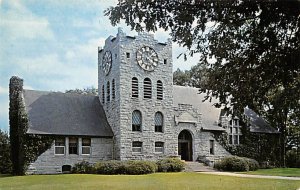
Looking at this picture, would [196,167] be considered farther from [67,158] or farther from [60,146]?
[60,146]

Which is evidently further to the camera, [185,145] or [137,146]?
[185,145]

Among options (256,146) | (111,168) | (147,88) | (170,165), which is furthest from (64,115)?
(256,146)

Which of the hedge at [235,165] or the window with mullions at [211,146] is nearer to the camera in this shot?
the hedge at [235,165]

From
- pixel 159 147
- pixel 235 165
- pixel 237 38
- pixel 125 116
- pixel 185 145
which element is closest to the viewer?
pixel 237 38

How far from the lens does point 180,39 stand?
5.98m

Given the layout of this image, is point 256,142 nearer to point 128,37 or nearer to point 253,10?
point 128,37

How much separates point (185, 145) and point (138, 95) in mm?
3951

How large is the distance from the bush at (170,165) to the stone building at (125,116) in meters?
1.66

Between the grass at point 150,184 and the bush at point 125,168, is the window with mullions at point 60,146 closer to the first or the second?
the bush at point 125,168

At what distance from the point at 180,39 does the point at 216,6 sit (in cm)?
80

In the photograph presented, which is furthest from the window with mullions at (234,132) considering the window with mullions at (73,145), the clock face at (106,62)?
the window with mullions at (73,145)

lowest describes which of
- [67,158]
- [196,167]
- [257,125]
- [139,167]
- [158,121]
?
[196,167]

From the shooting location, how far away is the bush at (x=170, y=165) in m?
17.2

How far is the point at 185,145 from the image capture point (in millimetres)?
21000
